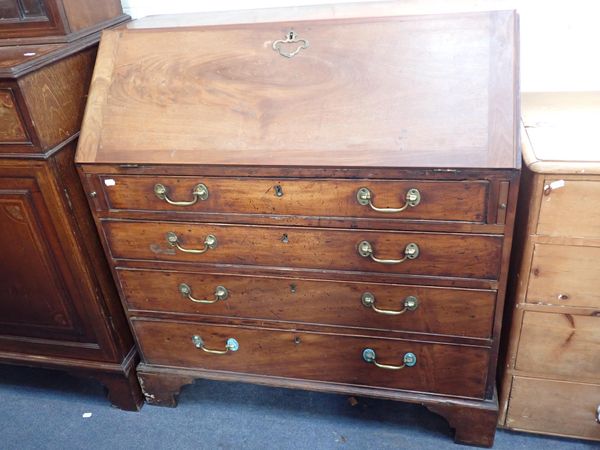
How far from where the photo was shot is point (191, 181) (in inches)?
50.0

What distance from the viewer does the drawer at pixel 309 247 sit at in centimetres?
121

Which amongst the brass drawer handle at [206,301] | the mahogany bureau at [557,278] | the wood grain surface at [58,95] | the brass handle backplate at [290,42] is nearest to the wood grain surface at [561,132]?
the mahogany bureau at [557,278]

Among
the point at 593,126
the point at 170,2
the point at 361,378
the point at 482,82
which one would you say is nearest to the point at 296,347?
the point at 361,378

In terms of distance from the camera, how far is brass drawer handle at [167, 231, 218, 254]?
1.35 meters

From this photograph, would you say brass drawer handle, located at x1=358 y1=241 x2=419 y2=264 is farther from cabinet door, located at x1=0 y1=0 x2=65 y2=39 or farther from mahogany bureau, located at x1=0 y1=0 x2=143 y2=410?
cabinet door, located at x1=0 y1=0 x2=65 y2=39

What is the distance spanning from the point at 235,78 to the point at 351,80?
0.29 meters

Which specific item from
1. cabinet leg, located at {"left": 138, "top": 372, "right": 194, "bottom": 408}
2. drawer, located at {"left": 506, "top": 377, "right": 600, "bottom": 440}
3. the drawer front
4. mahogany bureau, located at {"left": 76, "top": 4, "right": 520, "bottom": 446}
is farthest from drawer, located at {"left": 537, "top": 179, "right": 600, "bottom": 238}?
the drawer front

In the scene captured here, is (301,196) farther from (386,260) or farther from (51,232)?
(51,232)

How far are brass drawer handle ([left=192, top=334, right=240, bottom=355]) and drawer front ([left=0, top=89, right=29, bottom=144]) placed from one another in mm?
722

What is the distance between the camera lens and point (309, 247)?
51.1 inches

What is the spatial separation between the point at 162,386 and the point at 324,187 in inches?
36.6

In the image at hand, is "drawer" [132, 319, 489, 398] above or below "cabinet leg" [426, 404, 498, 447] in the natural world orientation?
above

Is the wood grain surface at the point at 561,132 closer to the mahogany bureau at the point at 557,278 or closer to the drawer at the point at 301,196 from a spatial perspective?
the mahogany bureau at the point at 557,278

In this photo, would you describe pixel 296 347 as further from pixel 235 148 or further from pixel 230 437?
pixel 235 148
